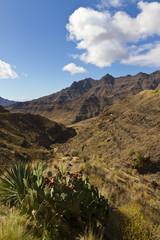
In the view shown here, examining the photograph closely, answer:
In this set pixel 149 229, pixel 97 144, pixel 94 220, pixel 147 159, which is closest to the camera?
pixel 94 220

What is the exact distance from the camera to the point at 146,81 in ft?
632

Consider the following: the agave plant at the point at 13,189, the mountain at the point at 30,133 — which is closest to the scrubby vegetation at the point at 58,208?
the agave plant at the point at 13,189

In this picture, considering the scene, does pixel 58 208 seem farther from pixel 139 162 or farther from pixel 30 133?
pixel 30 133

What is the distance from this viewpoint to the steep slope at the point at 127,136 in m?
13.2

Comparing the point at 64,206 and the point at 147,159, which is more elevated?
the point at 64,206

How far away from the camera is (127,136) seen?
17.1 metres

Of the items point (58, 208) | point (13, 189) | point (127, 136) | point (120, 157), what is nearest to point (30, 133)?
point (127, 136)

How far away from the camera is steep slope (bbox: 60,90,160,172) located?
43.4 ft

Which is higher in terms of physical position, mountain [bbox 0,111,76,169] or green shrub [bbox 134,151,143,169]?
mountain [bbox 0,111,76,169]

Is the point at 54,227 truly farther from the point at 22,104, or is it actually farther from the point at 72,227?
the point at 22,104

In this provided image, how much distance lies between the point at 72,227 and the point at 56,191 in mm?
835

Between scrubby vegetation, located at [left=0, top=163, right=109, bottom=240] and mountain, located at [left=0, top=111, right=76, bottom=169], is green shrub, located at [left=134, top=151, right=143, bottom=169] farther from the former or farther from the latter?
mountain, located at [left=0, top=111, right=76, bottom=169]

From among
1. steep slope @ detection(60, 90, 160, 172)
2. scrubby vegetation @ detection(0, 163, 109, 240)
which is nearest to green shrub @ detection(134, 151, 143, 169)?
steep slope @ detection(60, 90, 160, 172)

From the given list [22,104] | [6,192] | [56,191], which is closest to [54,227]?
[56,191]
